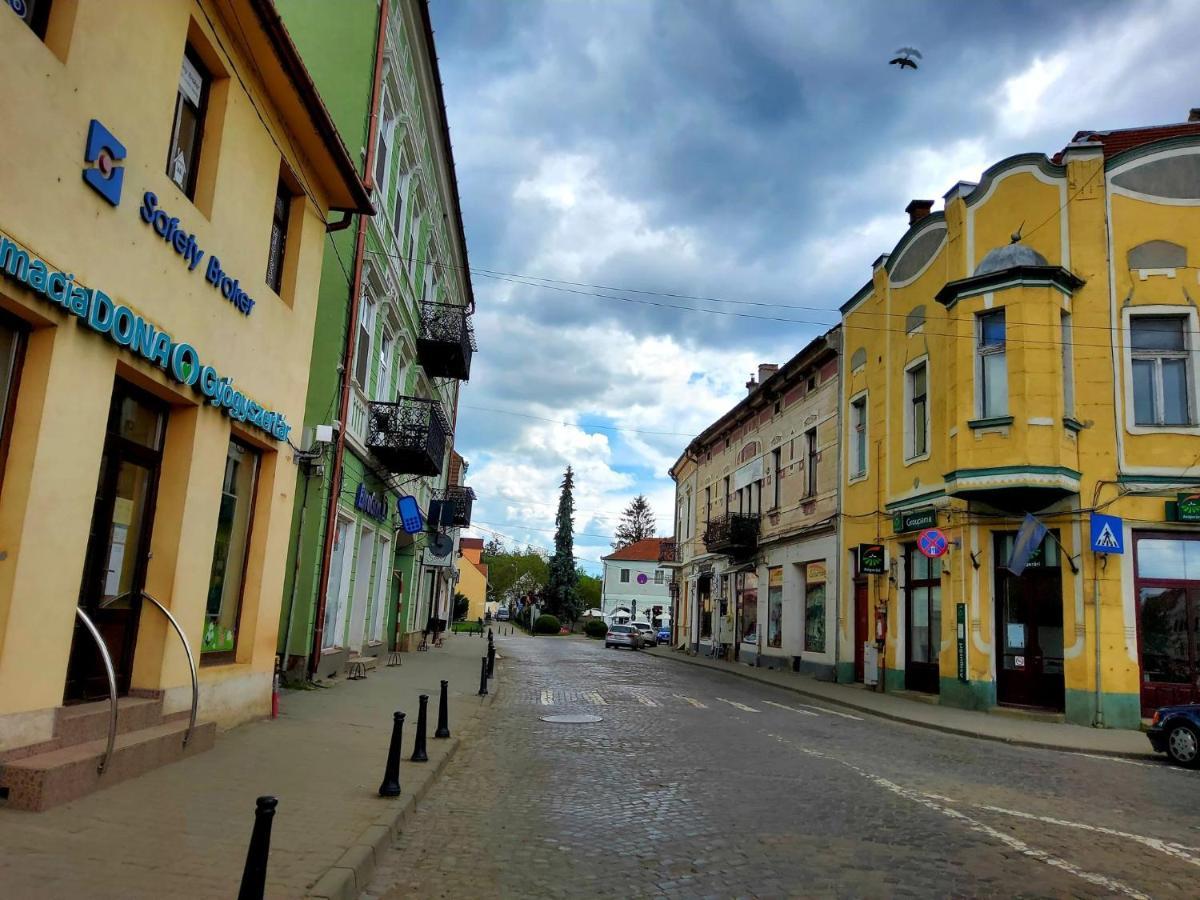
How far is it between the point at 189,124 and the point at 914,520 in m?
16.5

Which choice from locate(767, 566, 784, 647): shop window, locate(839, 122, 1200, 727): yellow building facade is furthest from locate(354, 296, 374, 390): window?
locate(767, 566, 784, 647): shop window

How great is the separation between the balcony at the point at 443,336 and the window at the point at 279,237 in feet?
39.5

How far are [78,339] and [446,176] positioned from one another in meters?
19.8

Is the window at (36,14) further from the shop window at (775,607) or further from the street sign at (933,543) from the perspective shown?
the shop window at (775,607)

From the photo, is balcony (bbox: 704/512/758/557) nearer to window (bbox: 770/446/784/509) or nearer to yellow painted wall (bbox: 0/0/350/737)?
window (bbox: 770/446/784/509)

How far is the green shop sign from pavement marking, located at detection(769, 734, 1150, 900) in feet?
33.6

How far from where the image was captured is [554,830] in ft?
22.0

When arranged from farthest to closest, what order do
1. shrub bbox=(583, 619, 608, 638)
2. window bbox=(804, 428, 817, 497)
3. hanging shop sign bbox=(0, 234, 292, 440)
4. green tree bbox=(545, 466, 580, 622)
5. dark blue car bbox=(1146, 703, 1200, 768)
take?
green tree bbox=(545, 466, 580, 622) < shrub bbox=(583, 619, 608, 638) < window bbox=(804, 428, 817, 497) < dark blue car bbox=(1146, 703, 1200, 768) < hanging shop sign bbox=(0, 234, 292, 440)

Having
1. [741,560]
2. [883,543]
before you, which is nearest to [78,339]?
[883,543]

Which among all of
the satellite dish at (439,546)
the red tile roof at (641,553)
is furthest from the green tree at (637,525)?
the satellite dish at (439,546)

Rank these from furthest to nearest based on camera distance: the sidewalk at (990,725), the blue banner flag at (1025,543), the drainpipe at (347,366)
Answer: the blue banner flag at (1025,543), the drainpipe at (347,366), the sidewalk at (990,725)

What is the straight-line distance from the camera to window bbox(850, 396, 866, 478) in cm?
2362

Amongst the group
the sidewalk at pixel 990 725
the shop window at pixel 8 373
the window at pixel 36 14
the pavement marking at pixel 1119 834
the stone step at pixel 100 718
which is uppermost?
the window at pixel 36 14

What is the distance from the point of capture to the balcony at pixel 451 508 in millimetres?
28594
